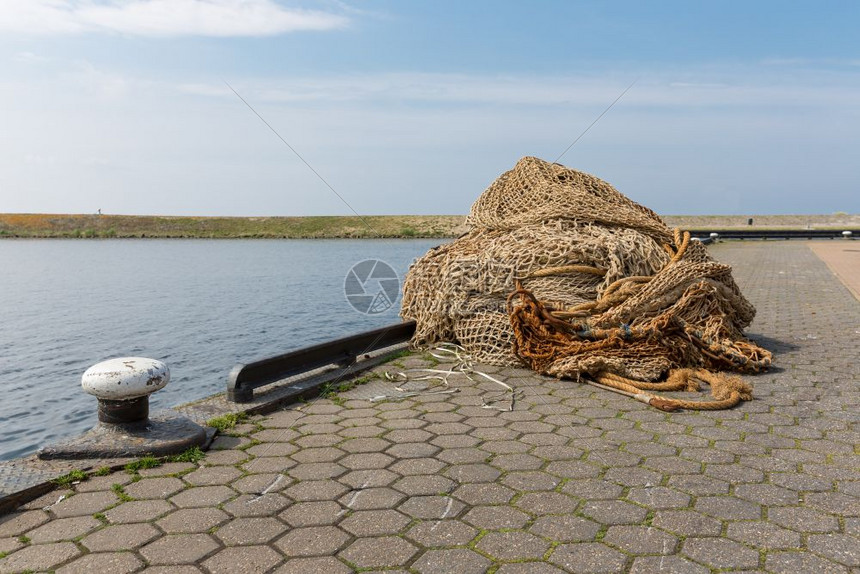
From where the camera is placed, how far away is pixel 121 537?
3.32 metres

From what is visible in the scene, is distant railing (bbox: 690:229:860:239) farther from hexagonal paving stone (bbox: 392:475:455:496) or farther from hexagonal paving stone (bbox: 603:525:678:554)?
hexagonal paving stone (bbox: 603:525:678:554)

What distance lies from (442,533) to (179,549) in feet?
4.22

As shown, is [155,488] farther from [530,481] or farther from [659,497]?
[659,497]

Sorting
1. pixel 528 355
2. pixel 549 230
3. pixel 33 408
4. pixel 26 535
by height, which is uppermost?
pixel 549 230

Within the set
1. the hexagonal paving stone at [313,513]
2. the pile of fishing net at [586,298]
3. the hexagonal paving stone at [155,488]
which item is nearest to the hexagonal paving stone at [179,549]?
the hexagonal paving stone at [313,513]

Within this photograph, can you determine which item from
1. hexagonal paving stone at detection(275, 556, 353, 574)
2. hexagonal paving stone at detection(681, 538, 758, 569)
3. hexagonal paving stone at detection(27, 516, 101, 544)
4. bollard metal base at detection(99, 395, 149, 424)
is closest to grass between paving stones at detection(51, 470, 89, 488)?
hexagonal paving stone at detection(27, 516, 101, 544)

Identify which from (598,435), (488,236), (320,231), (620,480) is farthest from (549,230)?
(320,231)

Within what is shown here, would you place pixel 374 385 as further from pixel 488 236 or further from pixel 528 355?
pixel 488 236

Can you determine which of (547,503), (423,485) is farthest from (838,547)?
(423,485)

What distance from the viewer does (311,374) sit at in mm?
6617

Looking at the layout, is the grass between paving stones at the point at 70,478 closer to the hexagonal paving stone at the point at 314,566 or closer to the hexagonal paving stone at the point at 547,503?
the hexagonal paving stone at the point at 314,566

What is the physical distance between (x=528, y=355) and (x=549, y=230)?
178cm

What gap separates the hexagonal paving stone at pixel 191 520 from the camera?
3418 millimetres

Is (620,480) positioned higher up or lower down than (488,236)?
lower down
